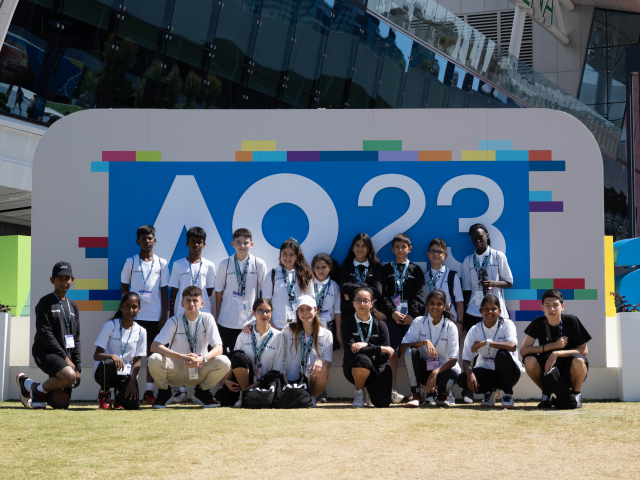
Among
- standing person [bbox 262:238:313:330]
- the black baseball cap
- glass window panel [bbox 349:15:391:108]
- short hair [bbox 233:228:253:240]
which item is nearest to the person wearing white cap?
standing person [bbox 262:238:313:330]

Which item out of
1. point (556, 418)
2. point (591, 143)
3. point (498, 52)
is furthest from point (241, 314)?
point (498, 52)

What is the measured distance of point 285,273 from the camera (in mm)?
6895

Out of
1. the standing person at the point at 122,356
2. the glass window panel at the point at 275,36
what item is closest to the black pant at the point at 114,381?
the standing person at the point at 122,356

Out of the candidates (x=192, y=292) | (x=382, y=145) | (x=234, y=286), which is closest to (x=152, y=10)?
(x=382, y=145)

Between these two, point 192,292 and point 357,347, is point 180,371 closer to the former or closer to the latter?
point 192,292

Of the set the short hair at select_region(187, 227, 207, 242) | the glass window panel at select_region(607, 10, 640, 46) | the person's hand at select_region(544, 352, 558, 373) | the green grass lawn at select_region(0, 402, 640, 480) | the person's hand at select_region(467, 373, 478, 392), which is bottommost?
the green grass lawn at select_region(0, 402, 640, 480)

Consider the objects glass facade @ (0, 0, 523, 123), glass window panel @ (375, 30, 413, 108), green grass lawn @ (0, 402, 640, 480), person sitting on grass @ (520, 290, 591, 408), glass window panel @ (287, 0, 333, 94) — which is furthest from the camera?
glass window panel @ (375, 30, 413, 108)

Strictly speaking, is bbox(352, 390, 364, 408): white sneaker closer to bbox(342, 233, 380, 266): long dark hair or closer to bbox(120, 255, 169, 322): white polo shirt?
bbox(342, 233, 380, 266): long dark hair

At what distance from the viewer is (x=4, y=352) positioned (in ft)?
22.6

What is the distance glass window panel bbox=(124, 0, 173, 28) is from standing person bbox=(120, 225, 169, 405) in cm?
666

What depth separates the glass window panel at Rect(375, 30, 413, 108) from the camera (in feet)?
53.3

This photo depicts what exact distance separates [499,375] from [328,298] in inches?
68.9

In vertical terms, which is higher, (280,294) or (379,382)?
(280,294)

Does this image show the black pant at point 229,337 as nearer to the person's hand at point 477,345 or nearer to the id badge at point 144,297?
the id badge at point 144,297
